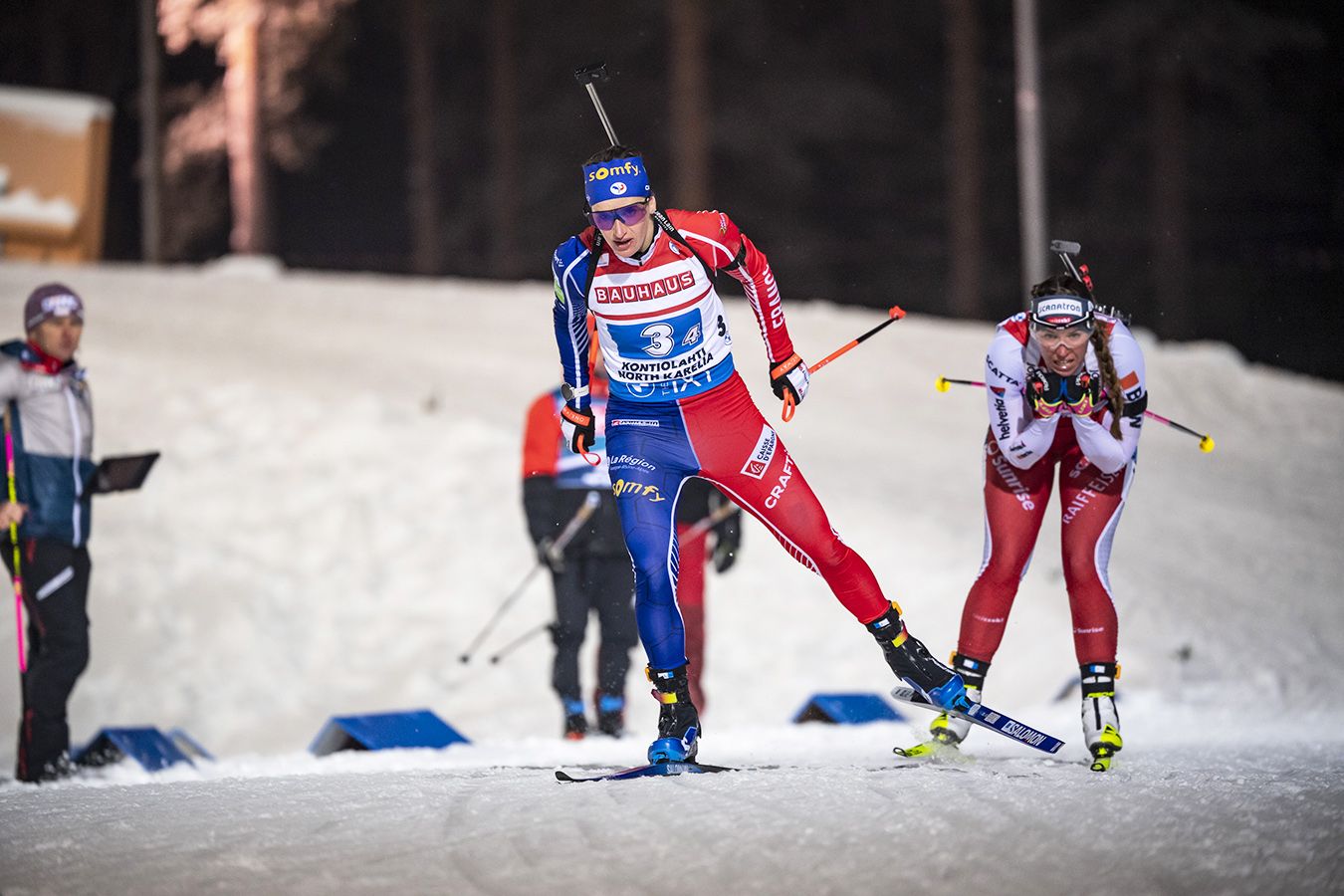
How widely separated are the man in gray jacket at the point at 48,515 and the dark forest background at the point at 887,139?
60.0 ft

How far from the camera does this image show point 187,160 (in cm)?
2862

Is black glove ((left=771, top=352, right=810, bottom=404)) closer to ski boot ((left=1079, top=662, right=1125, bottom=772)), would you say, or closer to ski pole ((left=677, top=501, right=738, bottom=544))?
ski boot ((left=1079, top=662, right=1125, bottom=772))

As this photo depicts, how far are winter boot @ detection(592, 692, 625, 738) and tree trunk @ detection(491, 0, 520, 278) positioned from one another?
2334cm

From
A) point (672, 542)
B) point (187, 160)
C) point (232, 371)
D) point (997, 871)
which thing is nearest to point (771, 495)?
point (672, 542)

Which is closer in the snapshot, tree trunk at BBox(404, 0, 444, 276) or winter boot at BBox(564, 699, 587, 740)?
winter boot at BBox(564, 699, 587, 740)

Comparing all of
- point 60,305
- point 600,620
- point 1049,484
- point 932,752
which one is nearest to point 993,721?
point 932,752

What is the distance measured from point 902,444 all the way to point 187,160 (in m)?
18.8

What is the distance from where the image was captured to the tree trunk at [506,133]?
103 feet

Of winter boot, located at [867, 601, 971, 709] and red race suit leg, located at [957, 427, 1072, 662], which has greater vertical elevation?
red race suit leg, located at [957, 427, 1072, 662]

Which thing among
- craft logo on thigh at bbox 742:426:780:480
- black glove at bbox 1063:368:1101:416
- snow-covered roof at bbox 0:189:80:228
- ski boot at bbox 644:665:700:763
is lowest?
ski boot at bbox 644:665:700:763

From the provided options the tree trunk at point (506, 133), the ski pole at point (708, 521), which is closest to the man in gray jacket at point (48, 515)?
the ski pole at point (708, 521)

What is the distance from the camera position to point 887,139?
3366cm

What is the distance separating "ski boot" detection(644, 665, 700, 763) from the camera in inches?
226

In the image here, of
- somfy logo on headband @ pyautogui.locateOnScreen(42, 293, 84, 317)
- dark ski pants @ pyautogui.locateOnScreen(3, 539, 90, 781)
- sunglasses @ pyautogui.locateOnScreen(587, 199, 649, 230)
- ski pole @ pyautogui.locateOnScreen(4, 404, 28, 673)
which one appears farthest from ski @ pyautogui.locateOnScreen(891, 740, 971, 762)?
somfy logo on headband @ pyautogui.locateOnScreen(42, 293, 84, 317)
